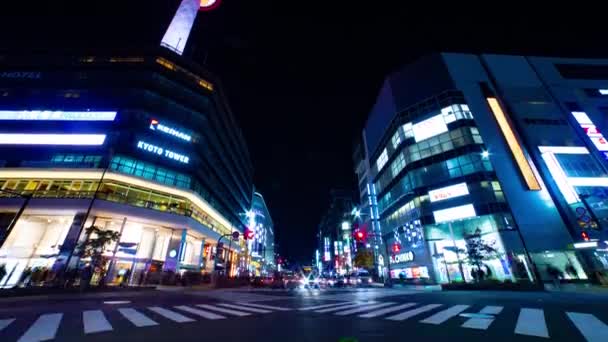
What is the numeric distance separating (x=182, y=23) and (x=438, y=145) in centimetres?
5715

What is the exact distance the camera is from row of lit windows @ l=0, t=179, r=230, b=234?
28.5 metres

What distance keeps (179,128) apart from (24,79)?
86.3 ft

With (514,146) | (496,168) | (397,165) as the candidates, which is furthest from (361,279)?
(514,146)

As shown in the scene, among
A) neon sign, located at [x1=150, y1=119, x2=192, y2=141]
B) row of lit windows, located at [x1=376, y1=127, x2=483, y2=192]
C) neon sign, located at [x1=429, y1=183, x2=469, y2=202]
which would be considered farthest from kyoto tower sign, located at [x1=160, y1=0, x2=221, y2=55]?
neon sign, located at [x1=429, y1=183, x2=469, y2=202]

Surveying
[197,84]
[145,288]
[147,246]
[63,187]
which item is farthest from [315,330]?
[197,84]

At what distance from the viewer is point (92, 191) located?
29.2 metres

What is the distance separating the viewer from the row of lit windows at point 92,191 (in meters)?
28.5

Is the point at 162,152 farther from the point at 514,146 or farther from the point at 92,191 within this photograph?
the point at 514,146

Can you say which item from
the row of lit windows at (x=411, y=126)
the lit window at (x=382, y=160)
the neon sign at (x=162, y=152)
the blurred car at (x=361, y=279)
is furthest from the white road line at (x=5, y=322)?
the lit window at (x=382, y=160)

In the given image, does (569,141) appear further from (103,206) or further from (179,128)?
(103,206)

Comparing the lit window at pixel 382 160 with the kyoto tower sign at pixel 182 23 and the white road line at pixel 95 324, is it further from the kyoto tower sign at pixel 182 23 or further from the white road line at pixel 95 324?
the white road line at pixel 95 324

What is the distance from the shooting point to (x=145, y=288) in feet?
74.4

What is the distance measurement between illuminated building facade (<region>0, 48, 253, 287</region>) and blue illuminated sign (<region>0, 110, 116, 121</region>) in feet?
0.48

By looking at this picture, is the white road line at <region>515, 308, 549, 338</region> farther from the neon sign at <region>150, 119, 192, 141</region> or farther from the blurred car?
the neon sign at <region>150, 119, 192, 141</region>
